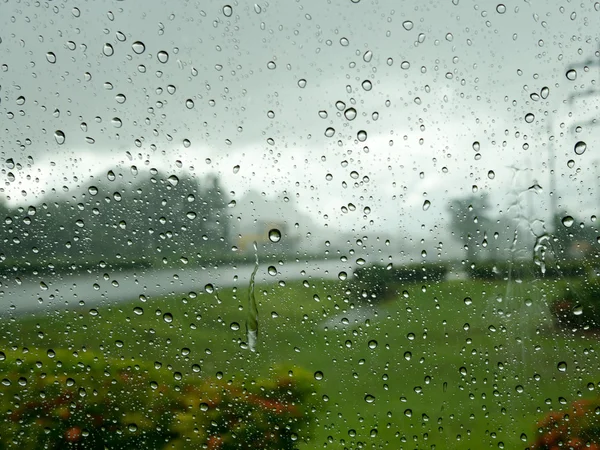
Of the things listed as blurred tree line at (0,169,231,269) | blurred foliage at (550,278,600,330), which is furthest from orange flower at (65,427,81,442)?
blurred foliage at (550,278,600,330)

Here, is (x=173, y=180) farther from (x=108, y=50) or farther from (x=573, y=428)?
(x=573, y=428)

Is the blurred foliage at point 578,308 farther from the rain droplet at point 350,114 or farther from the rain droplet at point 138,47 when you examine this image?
the rain droplet at point 138,47

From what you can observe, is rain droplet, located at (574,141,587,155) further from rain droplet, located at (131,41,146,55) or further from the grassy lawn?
rain droplet, located at (131,41,146,55)

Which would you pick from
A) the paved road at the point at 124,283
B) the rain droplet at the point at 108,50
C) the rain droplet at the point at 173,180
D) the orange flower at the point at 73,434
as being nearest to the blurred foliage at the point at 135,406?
the orange flower at the point at 73,434

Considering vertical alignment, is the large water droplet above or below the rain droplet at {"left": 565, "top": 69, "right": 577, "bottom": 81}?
above

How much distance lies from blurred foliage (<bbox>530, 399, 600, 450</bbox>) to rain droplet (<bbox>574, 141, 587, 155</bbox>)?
817 millimetres

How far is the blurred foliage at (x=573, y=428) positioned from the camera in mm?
1701

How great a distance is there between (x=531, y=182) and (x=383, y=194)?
0.49 meters

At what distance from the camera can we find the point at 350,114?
165 cm

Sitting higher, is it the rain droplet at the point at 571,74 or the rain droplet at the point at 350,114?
the rain droplet at the point at 571,74

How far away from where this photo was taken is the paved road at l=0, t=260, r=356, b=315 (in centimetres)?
165

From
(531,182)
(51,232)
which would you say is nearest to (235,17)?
(51,232)

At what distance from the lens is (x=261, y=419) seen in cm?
169

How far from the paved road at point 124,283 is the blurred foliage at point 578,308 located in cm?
72
